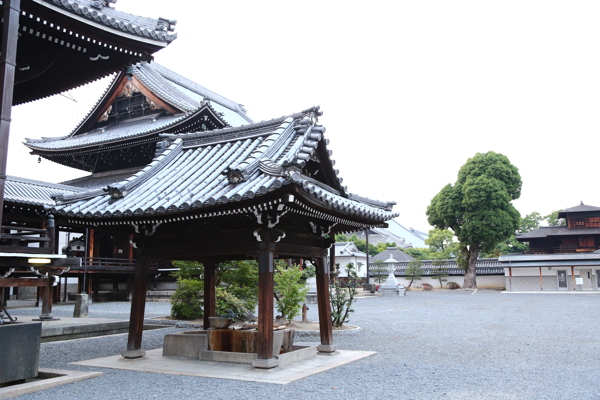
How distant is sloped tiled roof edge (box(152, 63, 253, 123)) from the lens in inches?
1373

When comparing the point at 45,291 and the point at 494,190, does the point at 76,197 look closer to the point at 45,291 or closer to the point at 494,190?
the point at 45,291

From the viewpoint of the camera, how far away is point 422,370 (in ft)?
28.0

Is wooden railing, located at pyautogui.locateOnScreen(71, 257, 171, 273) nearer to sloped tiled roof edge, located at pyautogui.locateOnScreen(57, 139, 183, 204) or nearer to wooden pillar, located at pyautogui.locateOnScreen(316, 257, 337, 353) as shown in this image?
sloped tiled roof edge, located at pyautogui.locateOnScreen(57, 139, 183, 204)

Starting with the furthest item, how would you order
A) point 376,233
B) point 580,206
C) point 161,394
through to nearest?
point 376,233 < point 580,206 < point 161,394

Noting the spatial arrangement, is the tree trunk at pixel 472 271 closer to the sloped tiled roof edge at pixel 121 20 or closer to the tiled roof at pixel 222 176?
the tiled roof at pixel 222 176

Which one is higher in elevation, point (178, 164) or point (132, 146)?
point (132, 146)

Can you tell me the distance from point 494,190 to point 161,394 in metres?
38.9

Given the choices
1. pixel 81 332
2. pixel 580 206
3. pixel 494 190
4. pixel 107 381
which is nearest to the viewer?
pixel 107 381

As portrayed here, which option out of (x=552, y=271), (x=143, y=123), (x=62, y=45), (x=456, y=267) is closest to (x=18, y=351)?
(x=62, y=45)

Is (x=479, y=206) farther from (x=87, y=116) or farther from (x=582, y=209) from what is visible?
(x=87, y=116)

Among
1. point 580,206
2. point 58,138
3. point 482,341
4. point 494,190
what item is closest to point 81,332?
point 482,341

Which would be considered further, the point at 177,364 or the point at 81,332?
the point at 81,332

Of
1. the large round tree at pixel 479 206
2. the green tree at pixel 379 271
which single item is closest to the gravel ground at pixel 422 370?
the large round tree at pixel 479 206

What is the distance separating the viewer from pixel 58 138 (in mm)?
31172
